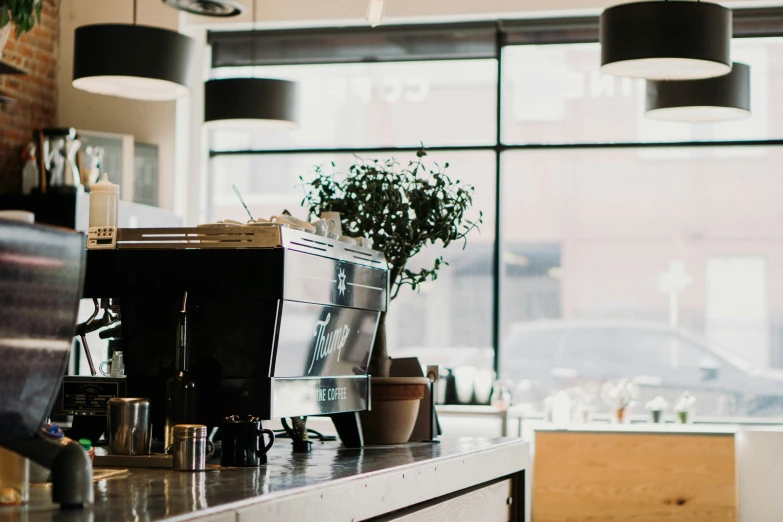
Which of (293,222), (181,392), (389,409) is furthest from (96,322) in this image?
(389,409)

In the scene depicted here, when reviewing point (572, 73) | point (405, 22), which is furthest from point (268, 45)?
point (572, 73)

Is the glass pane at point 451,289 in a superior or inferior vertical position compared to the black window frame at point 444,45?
inferior

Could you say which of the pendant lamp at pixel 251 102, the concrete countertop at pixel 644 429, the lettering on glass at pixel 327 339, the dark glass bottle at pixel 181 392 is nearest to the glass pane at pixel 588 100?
the concrete countertop at pixel 644 429

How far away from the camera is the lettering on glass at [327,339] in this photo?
7.43 feet

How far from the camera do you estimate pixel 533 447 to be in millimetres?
6000

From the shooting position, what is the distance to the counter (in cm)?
138

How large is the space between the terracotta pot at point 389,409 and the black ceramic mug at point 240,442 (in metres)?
0.71

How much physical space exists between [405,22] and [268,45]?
921 millimetres

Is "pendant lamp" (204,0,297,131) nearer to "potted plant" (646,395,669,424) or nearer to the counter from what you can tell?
"potted plant" (646,395,669,424)

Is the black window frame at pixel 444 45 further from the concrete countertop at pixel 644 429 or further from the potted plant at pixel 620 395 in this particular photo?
the concrete countertop at pixel 644 429

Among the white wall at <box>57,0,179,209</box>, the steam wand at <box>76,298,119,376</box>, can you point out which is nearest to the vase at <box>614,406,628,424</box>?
the white wall at <box>57,0,179,209</box>

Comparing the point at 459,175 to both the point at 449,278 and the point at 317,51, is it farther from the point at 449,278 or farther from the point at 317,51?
the point at 317,51

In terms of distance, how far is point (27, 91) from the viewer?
264 inches

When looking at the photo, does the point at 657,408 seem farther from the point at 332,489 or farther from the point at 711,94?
the point at 332,489
